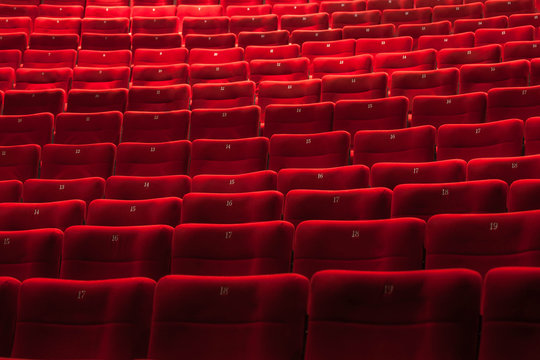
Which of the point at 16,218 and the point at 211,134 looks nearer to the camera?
the point at 16,218

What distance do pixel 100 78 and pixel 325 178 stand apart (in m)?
0.76

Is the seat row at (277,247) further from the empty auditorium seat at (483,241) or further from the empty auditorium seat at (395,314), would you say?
the empty auditorium seat at (395,314)

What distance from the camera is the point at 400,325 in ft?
1.51

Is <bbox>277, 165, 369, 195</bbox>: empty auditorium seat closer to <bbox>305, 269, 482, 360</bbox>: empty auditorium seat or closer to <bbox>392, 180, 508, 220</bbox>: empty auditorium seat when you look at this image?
<bbox>392, 180, 508, 220</bbox>: empty auditorium seat

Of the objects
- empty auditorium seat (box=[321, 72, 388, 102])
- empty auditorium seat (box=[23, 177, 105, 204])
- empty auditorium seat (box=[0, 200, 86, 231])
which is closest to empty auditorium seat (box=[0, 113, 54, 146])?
empty auditorium seat (box=[23, 177, 105, 204])

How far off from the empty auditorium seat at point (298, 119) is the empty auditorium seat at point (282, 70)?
11.1 inches

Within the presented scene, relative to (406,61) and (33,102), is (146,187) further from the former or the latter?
(406,61)

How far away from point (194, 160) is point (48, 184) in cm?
23

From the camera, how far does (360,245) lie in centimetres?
60

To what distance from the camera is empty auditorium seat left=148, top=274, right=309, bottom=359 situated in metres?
Answer: 0.48

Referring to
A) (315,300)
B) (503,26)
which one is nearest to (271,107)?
(315,300)

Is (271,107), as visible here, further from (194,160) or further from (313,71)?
(313,71)

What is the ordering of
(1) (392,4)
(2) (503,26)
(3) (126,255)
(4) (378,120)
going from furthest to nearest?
1. (1) (392,4)
2. (2) (503,26)
3. (4) (378,120)
4. (3) (126,255)

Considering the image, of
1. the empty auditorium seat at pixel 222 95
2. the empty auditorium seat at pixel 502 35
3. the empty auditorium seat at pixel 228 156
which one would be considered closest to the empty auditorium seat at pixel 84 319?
the empty auditorium seat at pixel 228 156
